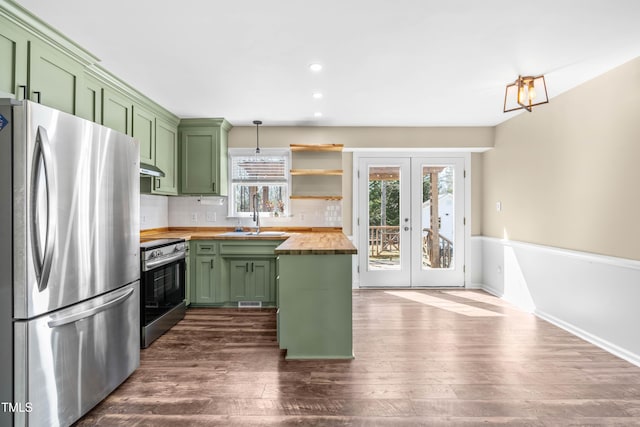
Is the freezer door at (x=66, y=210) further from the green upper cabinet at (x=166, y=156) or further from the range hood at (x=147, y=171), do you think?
the green upper cabinet at (x=166, y=156)

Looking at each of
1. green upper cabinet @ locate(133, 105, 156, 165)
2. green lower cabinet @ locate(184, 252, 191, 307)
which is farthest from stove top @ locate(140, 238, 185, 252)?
green upper cabinet @ locate(133, 105, 156, 165)

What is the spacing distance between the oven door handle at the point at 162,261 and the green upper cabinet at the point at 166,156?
2.61ft

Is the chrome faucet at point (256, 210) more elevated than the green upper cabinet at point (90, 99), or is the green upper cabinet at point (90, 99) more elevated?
the green upper cabinet at point (90, 99)

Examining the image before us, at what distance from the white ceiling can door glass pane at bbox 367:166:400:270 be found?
142 cm

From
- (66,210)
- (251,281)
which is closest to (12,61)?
(66,210)

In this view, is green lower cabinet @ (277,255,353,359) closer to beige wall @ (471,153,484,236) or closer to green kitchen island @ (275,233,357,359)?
green kitchen island @ (275,233,357,359)

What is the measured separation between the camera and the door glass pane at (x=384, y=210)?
488cm

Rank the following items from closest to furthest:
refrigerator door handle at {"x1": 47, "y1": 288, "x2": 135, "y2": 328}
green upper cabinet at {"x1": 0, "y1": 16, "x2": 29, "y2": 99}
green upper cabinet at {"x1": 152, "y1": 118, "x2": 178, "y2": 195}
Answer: refrigerator door handle at {"x1": 47, "y1": 288, "x2": 135, "y2": 328}, green upper cabinet at {"x1": 0, "y1": 16, "x2": 29, "y2": 99}, green upper cabinet at {"x1": 152, "y1": 118, "x2": 178, "y2": 195}

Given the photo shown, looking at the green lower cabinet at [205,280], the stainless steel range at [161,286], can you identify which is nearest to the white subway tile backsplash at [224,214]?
the green lower cabinet at [205,280]

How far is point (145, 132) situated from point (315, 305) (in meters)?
2.59

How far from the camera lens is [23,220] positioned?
1532mm

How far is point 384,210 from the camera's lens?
16.0 ft

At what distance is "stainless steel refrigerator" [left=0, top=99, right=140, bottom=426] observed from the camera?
152 cm

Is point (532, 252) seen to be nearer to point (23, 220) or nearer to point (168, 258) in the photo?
point (168, 258)
